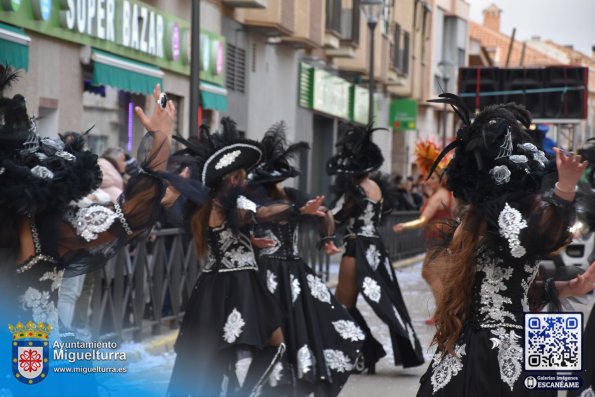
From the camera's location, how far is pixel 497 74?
26.5m

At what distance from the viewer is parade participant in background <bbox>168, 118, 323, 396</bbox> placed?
785cm

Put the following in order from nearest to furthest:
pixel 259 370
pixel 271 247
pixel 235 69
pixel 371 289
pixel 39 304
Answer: pixel 39 304 → pixel 259 370 → pixel 271 247 → pixel 371 289 → pixel 235 69

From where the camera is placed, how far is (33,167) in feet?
17.4

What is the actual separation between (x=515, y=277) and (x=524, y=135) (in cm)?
67

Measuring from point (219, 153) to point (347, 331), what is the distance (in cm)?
186

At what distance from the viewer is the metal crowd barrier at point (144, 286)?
423 inches

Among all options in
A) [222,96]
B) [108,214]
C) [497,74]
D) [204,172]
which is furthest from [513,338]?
[497,74]

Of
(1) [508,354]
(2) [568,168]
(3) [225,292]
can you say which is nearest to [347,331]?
(3) [225,292]

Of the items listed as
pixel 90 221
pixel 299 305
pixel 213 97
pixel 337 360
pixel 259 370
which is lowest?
pixel 337 360

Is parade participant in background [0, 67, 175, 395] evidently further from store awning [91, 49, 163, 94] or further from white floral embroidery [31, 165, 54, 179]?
store awning [91, 49, 163, 94]

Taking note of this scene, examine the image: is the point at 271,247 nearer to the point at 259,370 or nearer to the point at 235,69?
the point at 259,370

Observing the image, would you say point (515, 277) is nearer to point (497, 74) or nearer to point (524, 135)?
point (524, 135)

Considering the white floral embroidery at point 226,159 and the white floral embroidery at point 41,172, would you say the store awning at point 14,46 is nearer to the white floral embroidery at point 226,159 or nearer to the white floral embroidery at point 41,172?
the white floral embroidery at point 226,159

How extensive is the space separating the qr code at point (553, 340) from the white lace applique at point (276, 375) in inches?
115
